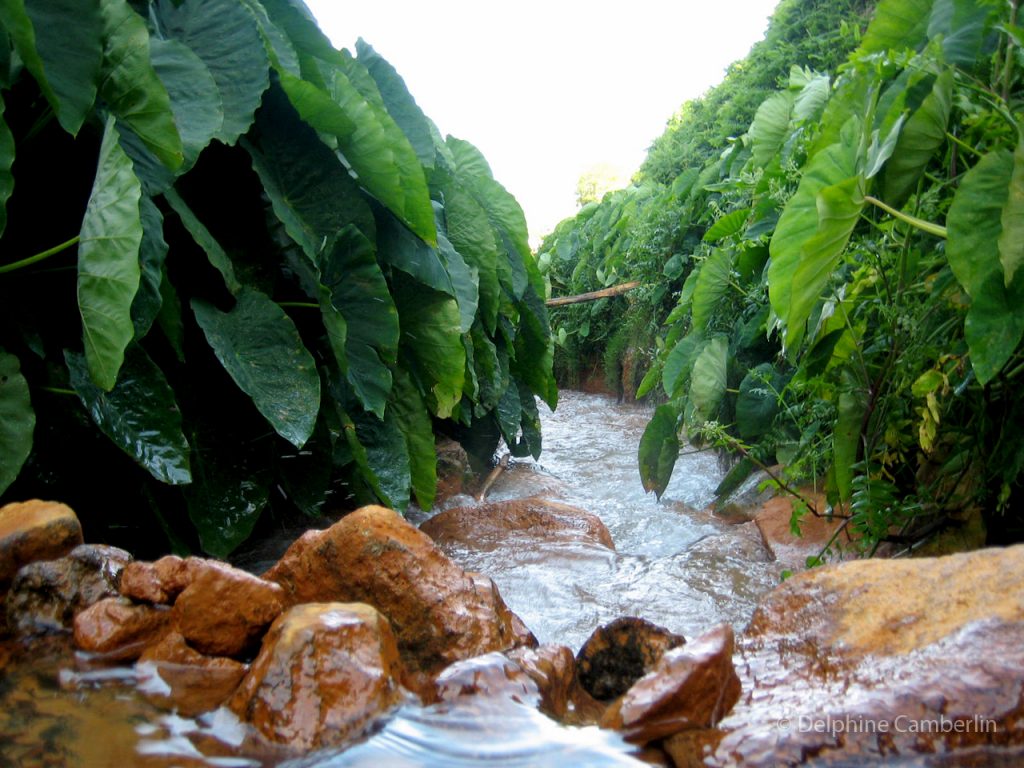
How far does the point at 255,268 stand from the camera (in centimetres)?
267

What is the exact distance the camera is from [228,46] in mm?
2441

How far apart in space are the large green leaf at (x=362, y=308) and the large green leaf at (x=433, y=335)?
500 millimetres

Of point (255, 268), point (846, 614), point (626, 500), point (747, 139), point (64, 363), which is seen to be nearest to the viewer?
point (846, 614)

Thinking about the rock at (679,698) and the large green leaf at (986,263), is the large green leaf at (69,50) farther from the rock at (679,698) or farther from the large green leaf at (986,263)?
the large green leaf at (986,263)

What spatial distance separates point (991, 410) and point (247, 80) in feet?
6.99

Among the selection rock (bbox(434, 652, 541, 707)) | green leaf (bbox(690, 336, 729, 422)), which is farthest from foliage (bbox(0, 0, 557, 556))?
green leaf (bbox(690, 336, 729, 422))

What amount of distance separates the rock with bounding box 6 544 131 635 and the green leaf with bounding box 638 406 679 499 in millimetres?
2396

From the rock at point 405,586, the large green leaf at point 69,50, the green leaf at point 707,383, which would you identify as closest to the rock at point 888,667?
the rock at point 405,586

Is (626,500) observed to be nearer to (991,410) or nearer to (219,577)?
(991,410)

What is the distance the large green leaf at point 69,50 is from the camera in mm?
1882

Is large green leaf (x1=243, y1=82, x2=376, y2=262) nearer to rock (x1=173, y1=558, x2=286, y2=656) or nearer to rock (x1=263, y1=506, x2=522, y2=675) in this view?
rock (x1=263, y1=506, x2=522, y2=675)

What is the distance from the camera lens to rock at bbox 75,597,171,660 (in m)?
1.46

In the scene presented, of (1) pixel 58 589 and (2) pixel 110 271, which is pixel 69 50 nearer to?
(2) pixel 110 271

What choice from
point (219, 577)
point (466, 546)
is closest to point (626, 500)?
point (466, 546)
